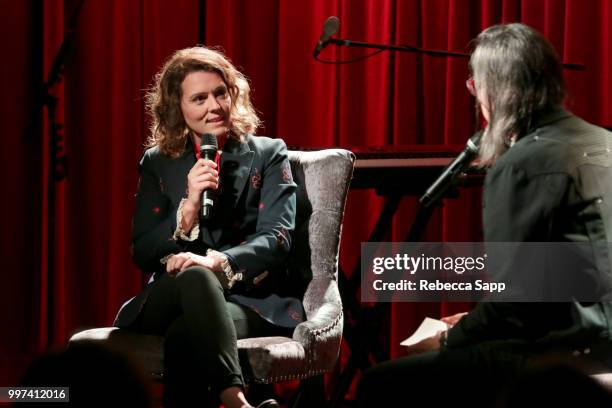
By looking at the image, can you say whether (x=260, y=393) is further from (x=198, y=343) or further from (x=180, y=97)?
(x=180, y=97)

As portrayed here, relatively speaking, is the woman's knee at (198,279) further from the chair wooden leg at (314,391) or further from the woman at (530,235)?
the woman at (530,235)

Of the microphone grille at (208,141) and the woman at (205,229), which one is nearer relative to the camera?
the woman at (205,229)

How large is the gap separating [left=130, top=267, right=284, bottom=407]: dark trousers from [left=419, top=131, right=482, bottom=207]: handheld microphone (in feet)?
1.89

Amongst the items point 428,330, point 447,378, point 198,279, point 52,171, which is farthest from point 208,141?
point 52,171

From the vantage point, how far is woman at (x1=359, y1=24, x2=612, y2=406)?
5.10 feet

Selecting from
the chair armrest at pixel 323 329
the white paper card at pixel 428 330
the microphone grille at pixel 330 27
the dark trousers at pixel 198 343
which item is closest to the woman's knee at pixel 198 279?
the dark trousers at pixel 198 343

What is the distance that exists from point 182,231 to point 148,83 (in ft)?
5.58

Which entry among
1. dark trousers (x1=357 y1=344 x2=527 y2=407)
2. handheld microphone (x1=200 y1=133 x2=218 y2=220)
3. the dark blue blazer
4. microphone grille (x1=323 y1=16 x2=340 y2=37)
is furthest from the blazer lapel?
dark trousers (x1=357 y1=344 x2=527 y2=407)

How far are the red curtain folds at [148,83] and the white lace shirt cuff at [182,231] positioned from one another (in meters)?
1.43

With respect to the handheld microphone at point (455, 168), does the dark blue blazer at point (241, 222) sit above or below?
below

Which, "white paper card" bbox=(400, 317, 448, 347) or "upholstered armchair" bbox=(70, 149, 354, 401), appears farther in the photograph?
"upholstered armchair" bbox=(70, 149, 354, 401)

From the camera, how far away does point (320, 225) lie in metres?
2.58

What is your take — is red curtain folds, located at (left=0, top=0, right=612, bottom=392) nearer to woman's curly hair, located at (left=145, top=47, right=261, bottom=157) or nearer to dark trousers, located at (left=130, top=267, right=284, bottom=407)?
woman's curly hair, located at (left=145, top=47, right=261, bottom=157)

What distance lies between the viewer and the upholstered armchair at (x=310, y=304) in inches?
88.3
